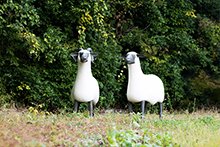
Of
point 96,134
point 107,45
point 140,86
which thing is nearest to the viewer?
point 96,134

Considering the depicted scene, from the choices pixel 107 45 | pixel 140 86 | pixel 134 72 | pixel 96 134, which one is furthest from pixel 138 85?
pixel 107 45

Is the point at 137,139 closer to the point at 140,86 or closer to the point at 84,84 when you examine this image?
the point at 84,84

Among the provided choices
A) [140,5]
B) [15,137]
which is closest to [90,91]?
[15,137]

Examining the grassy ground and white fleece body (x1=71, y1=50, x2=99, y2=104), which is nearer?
the grassy ground

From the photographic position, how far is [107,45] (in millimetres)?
14031

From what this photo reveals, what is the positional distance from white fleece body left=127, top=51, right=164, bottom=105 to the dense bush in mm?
2616

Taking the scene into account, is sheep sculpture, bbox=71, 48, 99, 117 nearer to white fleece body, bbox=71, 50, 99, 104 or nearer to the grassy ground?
white fleece body, bbox=71, 50, 99, 104

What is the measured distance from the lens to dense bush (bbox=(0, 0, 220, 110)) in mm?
12211

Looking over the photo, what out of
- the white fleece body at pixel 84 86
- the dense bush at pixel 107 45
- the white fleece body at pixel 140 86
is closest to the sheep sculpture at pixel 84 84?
the white fleece body at pixel 84 86

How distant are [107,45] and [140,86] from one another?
405cm

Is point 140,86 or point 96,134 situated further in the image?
point 140,86

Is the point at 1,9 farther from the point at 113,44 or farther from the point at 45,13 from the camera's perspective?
the point at 113,44

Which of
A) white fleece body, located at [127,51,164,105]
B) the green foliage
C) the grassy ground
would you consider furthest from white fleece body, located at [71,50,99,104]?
the green foliage

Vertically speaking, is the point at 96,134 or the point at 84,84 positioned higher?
the point at 84,84
